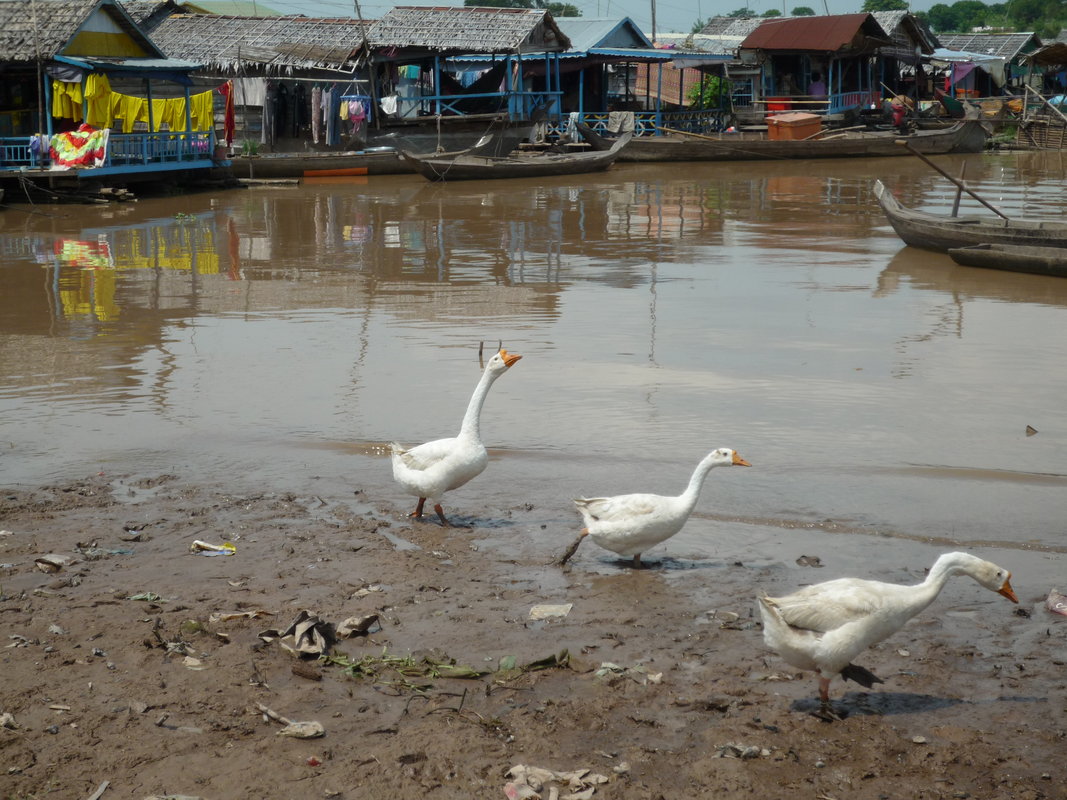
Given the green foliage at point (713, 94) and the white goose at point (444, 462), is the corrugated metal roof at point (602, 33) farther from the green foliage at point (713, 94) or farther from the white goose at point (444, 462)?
the white goose at point (444, 462)

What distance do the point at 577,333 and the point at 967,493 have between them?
517 centimetres

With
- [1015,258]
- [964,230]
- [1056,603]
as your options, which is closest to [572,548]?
[1056,603]

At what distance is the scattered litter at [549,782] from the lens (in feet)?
11.3

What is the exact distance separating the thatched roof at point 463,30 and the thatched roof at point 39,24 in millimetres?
8376

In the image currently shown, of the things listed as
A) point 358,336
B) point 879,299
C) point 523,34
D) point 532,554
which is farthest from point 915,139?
point 532,554

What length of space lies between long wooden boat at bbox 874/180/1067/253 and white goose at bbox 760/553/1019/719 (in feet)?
41.2

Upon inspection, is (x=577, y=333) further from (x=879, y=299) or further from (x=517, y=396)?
(x=879, y=299)

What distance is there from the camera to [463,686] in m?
4.14

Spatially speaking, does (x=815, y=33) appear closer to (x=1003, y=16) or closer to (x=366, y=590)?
(x=366, y=590)

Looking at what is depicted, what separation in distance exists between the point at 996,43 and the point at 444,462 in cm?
5436

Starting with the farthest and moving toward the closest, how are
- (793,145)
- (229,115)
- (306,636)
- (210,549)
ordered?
(793,145) → (229,115) → (210,549) → (306,636)

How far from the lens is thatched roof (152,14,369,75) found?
1156 inches

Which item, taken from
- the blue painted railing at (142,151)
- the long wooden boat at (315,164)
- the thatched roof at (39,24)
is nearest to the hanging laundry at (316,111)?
the long wooden boat at (315,164)

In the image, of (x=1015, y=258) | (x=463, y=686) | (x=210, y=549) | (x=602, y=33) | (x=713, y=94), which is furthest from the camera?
(x=713, y=94)
